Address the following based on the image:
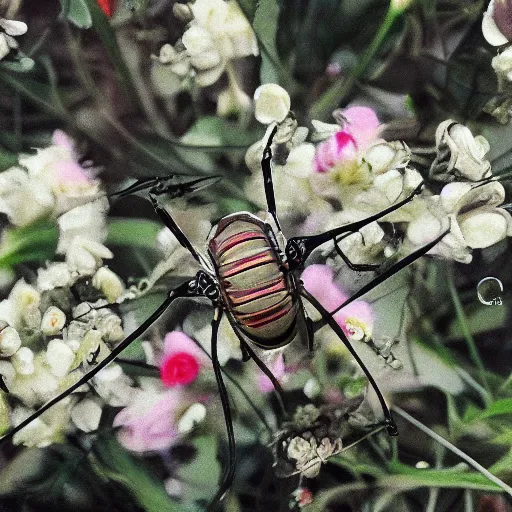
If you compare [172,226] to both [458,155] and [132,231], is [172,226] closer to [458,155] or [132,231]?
[132,231]

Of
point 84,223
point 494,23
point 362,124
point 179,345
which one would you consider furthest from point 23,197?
point 494,23

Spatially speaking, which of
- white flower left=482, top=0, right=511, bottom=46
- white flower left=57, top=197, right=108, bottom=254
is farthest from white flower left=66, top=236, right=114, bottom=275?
white flower left=482, top=0, right=511, bottom=46

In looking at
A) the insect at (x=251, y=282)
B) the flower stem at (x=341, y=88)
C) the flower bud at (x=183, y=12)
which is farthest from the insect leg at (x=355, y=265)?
the flower bud at (x=183, y=12)

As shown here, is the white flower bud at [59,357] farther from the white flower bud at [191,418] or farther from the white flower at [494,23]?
the white flower at [494,23]

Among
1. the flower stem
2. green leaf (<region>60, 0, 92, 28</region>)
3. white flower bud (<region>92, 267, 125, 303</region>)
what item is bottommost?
white flower bud (<region>92, 267, 125, 303</region>)

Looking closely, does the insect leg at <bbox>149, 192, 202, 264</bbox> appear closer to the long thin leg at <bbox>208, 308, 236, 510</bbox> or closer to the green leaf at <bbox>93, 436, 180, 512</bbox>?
the long thin leg at <bbox>208, 308, 236, 510</bbox>

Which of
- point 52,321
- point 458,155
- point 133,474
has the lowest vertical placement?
point 133,474

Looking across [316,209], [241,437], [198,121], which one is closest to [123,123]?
[198,121]
